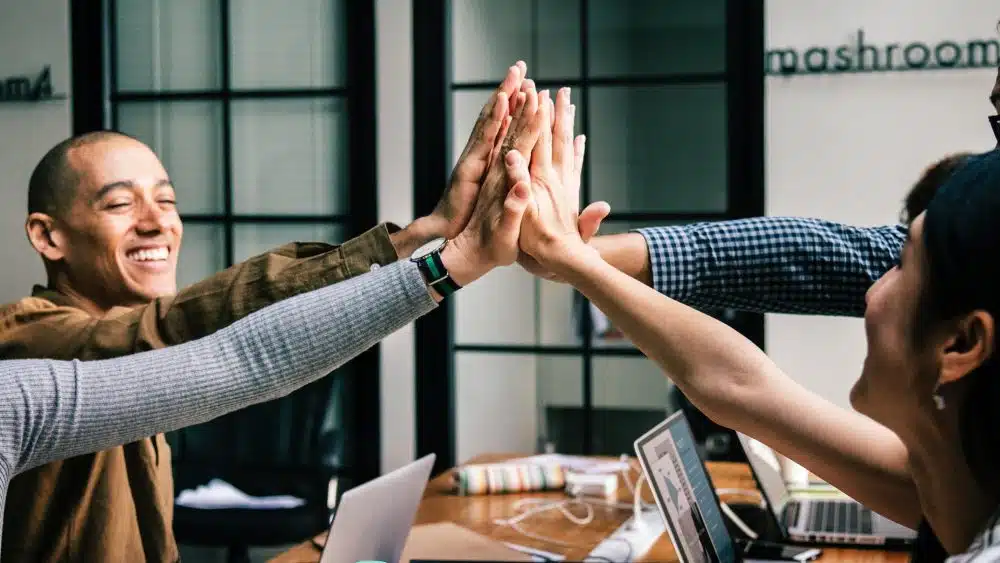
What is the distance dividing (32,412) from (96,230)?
94 centimetres

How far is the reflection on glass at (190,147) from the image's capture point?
16.4 ft

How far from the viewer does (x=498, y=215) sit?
6.32ft

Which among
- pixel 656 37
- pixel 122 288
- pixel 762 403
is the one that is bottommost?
pixel 762 403

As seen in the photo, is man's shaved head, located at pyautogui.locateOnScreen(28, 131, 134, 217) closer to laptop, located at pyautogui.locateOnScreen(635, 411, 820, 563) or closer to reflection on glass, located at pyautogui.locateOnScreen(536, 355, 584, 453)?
laptop, located at pyautogui.locateOnScreen(635, 411, 820, 563)

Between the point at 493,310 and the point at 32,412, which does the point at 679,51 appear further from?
the point at 32,412

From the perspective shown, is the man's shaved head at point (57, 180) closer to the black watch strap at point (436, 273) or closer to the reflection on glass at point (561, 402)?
the black watch strap at point (436, 273)

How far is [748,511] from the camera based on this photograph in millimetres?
2807

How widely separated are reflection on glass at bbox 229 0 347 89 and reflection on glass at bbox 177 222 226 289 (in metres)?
0.62

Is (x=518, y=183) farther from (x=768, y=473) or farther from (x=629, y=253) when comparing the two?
(x=768, y=473)

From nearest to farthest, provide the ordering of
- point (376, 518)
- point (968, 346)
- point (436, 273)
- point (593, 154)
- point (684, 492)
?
point (968, 346) < point (436, 273) < point (376, 518) < point (684, 492) < point (593, 154)

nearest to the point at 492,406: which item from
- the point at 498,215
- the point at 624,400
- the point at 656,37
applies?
the point at 624,400

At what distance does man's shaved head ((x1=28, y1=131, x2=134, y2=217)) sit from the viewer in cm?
223

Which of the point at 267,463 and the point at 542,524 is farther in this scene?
the point at 267,463

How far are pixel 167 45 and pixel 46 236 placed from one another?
3053mm
